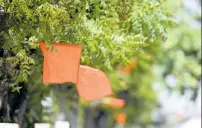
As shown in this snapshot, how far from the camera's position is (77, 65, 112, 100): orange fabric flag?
11102 millimetres

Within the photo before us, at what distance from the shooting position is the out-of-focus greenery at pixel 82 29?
962 centimetres

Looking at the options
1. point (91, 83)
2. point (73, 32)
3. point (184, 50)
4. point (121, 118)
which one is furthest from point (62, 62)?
point (121, 118)

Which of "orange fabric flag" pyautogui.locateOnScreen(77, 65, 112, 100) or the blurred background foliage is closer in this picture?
the blurred background foliage

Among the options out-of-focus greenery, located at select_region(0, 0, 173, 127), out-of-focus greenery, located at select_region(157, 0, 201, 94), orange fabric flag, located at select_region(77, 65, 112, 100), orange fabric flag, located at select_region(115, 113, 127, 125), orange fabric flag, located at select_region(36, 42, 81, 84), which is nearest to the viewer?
out-of-focus greenery, located at select_region(0, 0, 173, 127)

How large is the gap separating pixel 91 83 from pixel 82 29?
4.20 ft

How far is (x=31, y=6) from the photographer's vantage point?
9.64 metres

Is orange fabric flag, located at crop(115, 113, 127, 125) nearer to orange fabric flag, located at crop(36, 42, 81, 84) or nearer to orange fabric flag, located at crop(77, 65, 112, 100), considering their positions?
orange fabric flag, located at crop(77, 65, 112, 100)

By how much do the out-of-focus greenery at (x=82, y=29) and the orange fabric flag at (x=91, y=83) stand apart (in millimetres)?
190

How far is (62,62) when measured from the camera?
10.2 metres

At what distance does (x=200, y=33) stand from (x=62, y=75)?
11143mm

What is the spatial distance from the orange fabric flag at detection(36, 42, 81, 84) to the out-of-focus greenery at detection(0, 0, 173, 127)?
0.11m

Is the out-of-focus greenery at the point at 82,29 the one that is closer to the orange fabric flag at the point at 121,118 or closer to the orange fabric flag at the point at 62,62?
the orange fabric flag at the point at 62,62

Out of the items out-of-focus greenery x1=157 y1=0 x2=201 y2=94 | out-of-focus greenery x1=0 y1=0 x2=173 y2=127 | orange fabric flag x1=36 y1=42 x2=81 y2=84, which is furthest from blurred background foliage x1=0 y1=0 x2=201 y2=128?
out-of-focus greenery x1=157 y1=0 x2=201 y2=94

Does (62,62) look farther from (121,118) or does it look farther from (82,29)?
(121,118)
